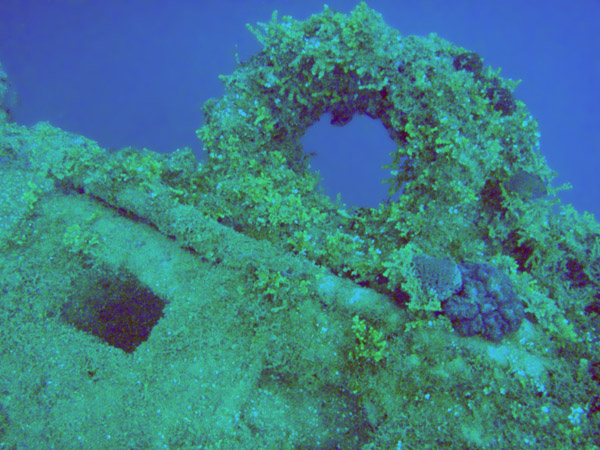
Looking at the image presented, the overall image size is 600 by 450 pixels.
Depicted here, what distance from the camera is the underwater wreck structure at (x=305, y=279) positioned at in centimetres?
386

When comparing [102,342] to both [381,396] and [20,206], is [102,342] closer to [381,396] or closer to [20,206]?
[20,206]

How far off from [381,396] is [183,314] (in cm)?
265

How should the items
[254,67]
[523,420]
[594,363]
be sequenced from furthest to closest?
[254,67]
[594,363]
[523,420]

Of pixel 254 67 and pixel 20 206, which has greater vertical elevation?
pixel 254 67

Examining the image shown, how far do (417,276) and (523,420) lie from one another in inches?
69.6

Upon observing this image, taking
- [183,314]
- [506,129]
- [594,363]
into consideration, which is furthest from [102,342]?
[506,129]

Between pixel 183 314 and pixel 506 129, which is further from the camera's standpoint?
pixel 506 129

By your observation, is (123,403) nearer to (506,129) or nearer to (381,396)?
(381,396)

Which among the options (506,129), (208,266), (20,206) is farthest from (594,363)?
(20,206)

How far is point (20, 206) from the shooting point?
5207 mm

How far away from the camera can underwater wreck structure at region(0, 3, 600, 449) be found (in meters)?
3.86

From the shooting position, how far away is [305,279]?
170 inches

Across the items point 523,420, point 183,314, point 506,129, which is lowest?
point 183,314

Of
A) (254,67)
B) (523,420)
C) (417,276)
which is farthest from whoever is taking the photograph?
(254,67)
